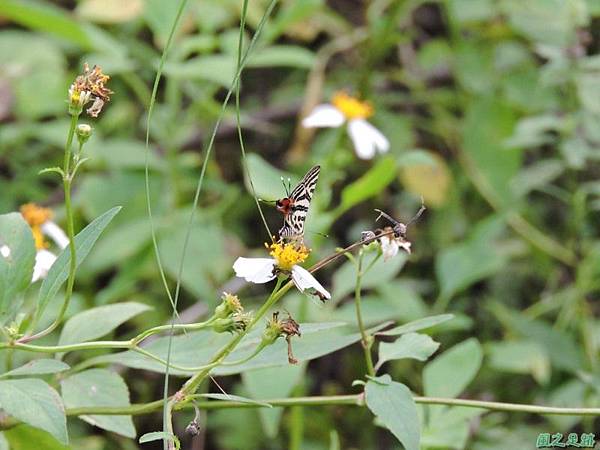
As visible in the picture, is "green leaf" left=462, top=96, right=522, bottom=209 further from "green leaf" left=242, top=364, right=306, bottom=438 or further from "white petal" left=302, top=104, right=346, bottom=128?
"green leaf" left=242, top=364, right=306, bottom=438

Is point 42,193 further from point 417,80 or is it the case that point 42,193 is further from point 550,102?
point 550,102

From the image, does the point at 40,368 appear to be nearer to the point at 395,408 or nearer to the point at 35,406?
the point at 35,406

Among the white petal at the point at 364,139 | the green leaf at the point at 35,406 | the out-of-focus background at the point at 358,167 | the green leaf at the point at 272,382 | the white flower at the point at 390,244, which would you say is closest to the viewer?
the green leaf at the point at 35,406

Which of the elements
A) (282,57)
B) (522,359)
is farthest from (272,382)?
(282,57)

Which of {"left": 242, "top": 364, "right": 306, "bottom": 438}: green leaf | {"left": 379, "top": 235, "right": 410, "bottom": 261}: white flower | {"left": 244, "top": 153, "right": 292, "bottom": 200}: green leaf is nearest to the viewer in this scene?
{"left": 379, "top": 235, "right": 410, "bottom": 261}: white flower

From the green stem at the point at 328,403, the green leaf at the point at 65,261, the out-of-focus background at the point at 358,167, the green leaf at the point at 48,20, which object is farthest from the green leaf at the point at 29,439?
the green leaf at the point at 48,20

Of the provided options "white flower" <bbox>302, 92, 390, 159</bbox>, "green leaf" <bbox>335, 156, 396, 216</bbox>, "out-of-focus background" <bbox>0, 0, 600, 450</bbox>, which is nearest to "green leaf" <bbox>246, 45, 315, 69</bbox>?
"out-of-focus background" <bbox>0, 0, 600, 450</bbox>

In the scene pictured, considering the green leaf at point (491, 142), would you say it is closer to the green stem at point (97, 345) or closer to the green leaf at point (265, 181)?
the green leaf at point (265, 181)
